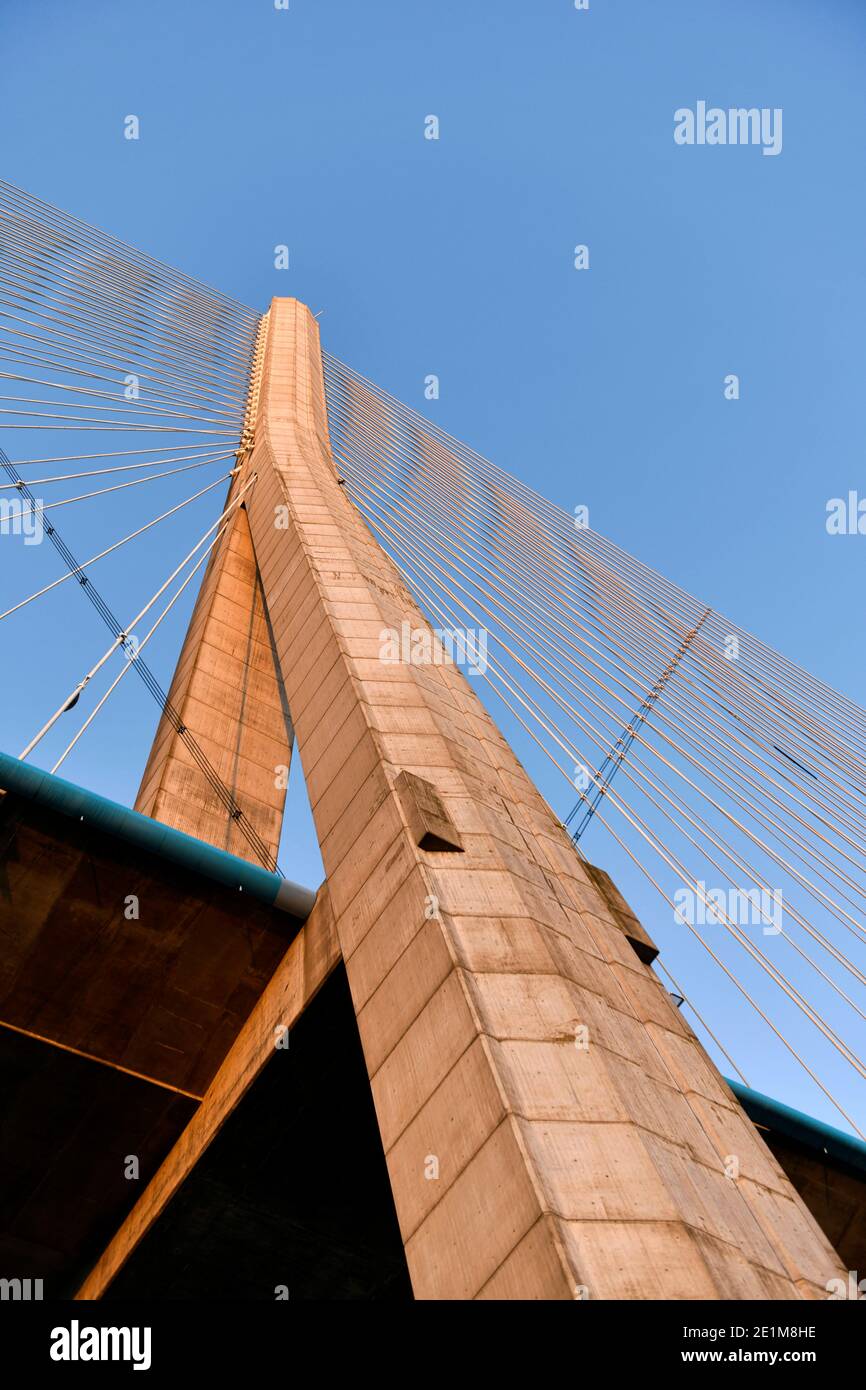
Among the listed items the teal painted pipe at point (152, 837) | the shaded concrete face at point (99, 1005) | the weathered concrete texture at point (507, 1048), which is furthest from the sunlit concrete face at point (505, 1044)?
the shaded concrete face at point (99, 1005)

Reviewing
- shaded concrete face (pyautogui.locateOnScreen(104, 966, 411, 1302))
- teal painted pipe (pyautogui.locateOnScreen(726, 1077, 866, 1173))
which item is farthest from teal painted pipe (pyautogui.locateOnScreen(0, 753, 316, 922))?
teal painted pipe (pyautogui.locateOnScreen(726, 1077, 866, 1173))

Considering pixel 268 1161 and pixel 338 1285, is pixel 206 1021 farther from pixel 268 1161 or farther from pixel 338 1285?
pixel 338 1285

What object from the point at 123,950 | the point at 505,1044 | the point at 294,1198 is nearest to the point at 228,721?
the point at 123,950

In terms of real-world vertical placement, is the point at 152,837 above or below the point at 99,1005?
above

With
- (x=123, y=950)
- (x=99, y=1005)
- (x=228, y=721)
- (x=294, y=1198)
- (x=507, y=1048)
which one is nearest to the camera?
(x=507, y=1048)

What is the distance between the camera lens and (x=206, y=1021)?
39.6 ft

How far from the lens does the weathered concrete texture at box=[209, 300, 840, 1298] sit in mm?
5828

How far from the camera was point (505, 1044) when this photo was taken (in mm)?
6828

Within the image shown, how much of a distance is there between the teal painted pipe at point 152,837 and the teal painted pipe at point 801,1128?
5394 millimetres

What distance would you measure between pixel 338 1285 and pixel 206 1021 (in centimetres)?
375

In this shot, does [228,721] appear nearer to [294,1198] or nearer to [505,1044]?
[294,1198]

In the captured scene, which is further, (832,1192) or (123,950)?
(832,1192)

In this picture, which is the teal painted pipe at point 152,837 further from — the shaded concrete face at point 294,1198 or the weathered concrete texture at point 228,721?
the weathered concrete texture at point 228,721

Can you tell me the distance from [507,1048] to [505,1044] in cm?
3
